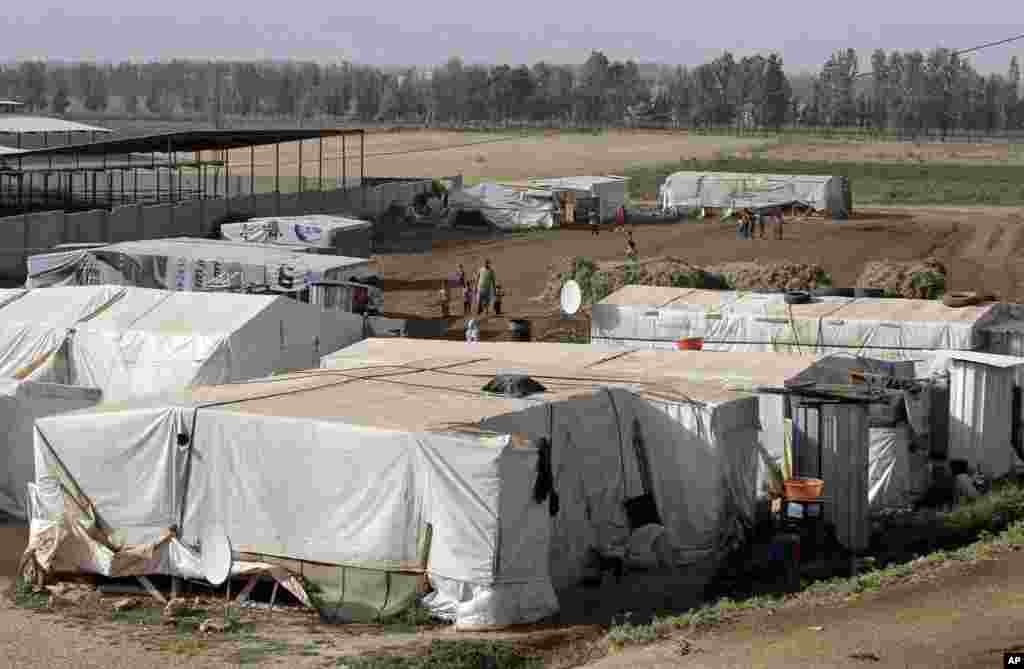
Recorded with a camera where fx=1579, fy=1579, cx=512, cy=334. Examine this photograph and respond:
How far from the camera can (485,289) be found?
113 feet

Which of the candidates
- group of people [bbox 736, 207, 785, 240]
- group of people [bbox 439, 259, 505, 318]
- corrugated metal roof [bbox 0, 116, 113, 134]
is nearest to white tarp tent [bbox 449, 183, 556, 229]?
group of people [bbox 736, 207, 785, 240]

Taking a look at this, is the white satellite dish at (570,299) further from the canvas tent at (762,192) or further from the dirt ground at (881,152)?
the dirt ground at (881,152)

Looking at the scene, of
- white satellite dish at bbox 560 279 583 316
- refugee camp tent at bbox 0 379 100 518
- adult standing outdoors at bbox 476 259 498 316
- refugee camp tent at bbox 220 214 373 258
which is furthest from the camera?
refugee camp tent at bbox 220 214 373 258

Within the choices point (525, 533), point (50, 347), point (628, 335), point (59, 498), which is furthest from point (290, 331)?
point (525, 533)

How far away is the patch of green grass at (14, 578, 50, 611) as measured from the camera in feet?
49.6

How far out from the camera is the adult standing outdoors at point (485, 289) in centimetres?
3428

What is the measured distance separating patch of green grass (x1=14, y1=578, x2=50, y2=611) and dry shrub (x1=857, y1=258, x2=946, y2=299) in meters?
23.3

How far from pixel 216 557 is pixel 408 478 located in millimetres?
2007

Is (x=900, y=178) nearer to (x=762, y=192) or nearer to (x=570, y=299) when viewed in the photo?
(x=762, y=192)

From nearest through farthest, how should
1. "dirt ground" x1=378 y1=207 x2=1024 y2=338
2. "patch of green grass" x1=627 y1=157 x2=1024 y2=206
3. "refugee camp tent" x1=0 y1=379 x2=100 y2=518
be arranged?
"refugee camp tent" x1=0 y1=379 x2=100 y2=518
"dirt ground" x1=378 y1=207 x2=1024 y2=338
"patch of green grass" x1=627 y1=157 x2=1024 y2=206

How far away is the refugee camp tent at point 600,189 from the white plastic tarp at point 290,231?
15.8 meters

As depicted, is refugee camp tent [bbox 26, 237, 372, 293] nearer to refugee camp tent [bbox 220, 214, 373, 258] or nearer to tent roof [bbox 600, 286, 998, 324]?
refugee camp tent [bbox 220, 214, 373, 258]

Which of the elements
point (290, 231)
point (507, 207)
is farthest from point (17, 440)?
point (507, 207)

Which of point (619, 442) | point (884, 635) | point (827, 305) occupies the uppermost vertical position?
point (827, 305)
